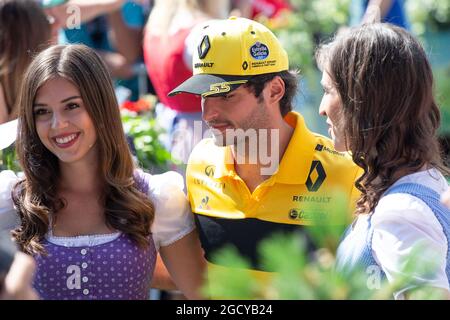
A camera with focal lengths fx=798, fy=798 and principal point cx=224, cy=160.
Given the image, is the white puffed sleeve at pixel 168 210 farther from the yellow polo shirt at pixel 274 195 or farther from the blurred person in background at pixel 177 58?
the blurred person in background at pixel 177 58

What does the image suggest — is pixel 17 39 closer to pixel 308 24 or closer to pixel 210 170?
pixel 210 170

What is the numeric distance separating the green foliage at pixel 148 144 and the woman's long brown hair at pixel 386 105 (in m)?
1.44

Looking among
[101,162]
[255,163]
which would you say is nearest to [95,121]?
[101,162]

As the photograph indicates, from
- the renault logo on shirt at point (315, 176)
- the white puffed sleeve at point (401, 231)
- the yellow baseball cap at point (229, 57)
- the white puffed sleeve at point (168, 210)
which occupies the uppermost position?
the yellow baseball cap at point (229, 57)

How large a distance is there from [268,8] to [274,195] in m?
2.74

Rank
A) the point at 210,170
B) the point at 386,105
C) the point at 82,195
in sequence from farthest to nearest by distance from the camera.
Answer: the point at 210,170, the point at 82,195, the point at 386,105

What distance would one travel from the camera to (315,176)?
251cm

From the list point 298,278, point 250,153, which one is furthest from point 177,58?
point 298,278

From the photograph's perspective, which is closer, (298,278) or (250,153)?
(298,278)

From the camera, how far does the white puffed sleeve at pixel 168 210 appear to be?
2.52m

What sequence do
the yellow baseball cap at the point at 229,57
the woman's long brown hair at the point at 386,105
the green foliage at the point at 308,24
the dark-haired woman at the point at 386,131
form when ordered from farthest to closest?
the green foliage at the point at 308,24, the yellow baseball cap at the point at 229,57, the woman's long brown hair at the point at 386,105, the dark-haired woman at the point at 386,131

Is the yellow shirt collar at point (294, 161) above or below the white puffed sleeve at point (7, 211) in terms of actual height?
above

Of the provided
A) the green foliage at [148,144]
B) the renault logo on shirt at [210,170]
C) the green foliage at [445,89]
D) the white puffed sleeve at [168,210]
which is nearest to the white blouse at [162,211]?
the white puffed sleeve at [168,210]
